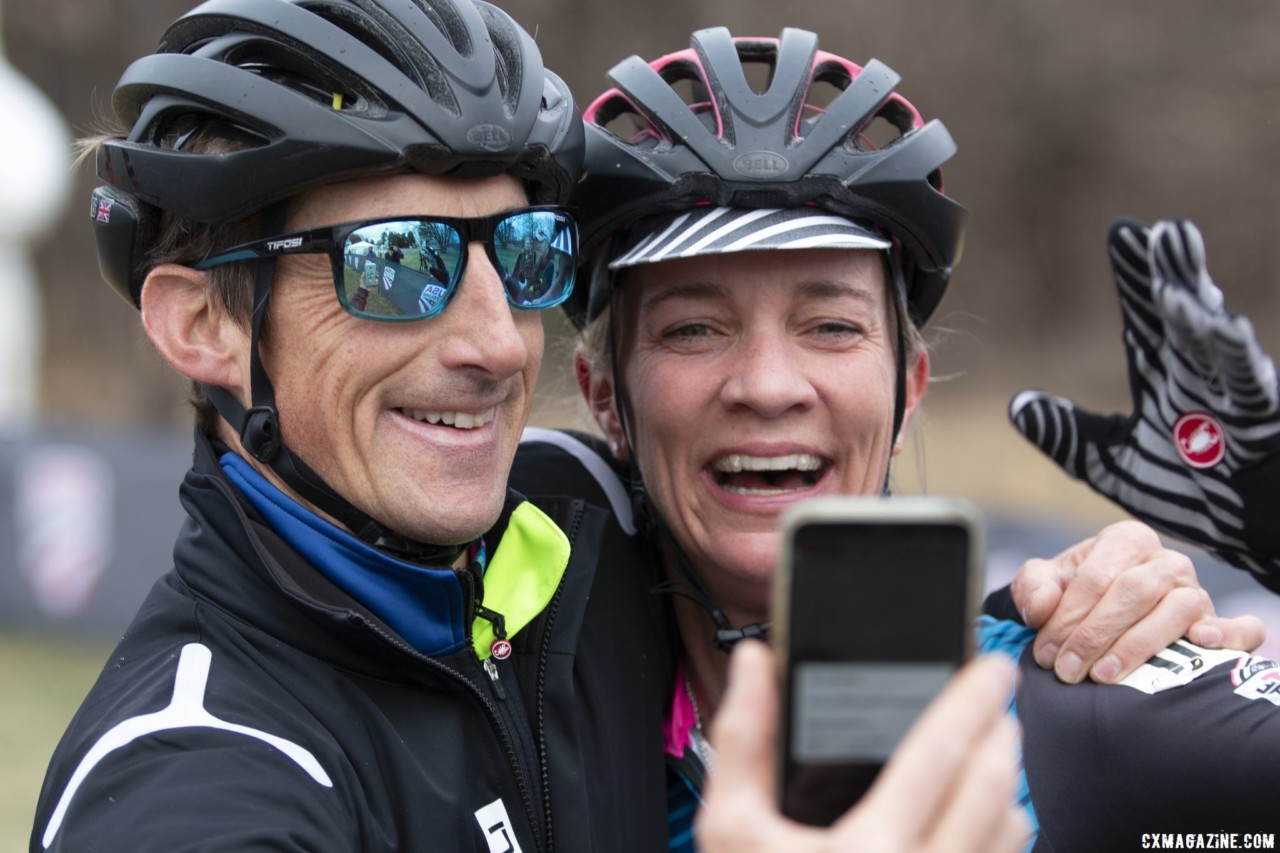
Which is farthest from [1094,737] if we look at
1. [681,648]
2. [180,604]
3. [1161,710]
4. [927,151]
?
[180,604]

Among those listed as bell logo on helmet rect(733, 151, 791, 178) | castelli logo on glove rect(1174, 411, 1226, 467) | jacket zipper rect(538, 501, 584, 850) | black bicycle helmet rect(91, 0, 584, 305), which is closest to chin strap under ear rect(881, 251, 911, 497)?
bell logo on helmet rect(733, 151, 791, 178)

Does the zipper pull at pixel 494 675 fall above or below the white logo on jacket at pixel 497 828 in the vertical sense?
above

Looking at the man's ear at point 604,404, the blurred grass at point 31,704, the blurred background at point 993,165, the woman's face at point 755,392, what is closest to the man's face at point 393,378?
the woman's face at point 755,392

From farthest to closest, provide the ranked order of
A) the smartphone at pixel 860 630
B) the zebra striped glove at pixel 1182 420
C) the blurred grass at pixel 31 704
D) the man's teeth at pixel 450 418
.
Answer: the blurred grass at pixel 31 704
the zebra striped glove at pixel 1182 420
the man's teeth at pixel 450 418
the smartphone at pixel 860 630

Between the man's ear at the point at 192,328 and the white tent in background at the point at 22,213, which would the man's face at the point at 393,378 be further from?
the white tent in background at the point at 22,213

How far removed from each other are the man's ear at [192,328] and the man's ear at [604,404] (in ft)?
3.83

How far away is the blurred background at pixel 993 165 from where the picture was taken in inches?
744

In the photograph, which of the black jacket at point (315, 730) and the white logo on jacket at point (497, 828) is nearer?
the black jacket at point (315, 730)

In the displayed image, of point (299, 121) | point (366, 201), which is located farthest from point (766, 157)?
point (299, 121)

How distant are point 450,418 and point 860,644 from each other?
1.51m

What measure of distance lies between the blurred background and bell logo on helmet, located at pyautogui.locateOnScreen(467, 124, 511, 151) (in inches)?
503

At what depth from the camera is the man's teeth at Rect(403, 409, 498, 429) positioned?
2717 mm

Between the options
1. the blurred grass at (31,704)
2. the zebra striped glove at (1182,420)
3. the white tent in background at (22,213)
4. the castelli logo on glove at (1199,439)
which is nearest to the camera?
the zebra striped glove at (1182,420)

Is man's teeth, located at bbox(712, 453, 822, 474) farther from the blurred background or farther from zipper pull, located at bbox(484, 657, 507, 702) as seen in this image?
the blurred background
